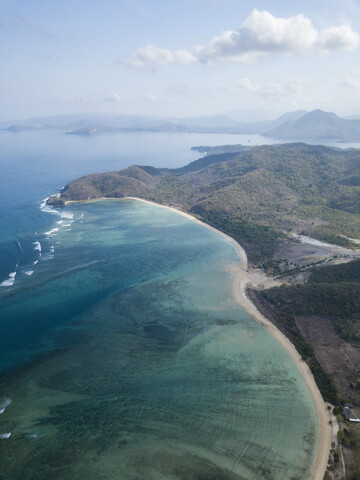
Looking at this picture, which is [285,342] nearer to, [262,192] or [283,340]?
[283,340]

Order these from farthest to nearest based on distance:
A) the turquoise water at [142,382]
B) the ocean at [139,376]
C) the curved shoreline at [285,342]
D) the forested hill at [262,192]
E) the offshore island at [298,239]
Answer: the forested hill at [262,192]
the offshore island at [298,239]
the curved shoreline at [285,342]
the ocean at [139,376]
the turquoise water at [142,382]

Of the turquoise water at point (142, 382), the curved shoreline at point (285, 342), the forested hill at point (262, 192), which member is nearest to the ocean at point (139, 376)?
the turquoise water at point (142, 382)

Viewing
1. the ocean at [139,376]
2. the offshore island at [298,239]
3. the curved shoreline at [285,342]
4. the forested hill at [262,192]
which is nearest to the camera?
the ocean at [139,376]

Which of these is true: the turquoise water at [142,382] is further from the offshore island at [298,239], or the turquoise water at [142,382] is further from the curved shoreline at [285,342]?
the offshore island at [298,239]

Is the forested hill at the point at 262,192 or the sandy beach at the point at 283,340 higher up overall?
the forested hill at the point at 262,192

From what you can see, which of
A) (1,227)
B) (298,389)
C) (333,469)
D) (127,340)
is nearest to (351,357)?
(298,389)

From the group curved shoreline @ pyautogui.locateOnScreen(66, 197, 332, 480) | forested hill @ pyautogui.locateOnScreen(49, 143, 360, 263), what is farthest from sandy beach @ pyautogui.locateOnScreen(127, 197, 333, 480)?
forested hill @ pyautogui.locateOnScreen(49, 143, 360, 263)

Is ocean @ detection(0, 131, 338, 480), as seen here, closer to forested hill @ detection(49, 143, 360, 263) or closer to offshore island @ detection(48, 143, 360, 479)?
offshore island @ detection(48, 143, 360, 479)

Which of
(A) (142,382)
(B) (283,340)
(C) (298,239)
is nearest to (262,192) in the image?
(C) (298,239)

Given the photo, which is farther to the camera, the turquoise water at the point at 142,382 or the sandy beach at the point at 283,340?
the sandy beach at the point at 283,340
